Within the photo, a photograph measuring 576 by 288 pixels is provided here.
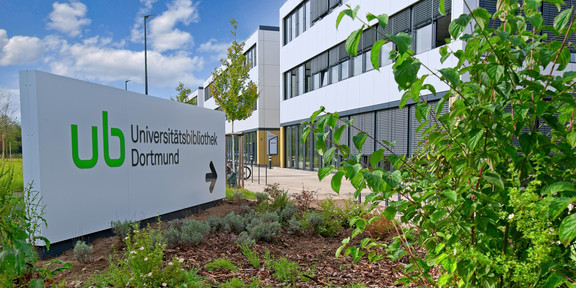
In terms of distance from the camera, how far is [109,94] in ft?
17.8

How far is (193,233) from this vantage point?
4.71m

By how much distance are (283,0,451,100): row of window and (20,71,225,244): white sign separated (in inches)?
174

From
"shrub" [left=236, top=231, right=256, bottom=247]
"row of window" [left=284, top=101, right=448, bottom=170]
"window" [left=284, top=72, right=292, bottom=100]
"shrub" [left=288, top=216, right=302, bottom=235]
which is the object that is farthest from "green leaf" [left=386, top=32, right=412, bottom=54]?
"window" [left=284, top=72, right=292, bottom=100]

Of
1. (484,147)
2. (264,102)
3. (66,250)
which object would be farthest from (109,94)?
(264,102)

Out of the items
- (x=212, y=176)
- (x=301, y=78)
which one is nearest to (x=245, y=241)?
(x=212, y=176)

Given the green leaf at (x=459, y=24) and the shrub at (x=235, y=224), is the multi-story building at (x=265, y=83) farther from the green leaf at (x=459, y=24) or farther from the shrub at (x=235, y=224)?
the green leaf at (x=459, y=24)

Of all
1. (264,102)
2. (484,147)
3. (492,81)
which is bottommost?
(484,147)

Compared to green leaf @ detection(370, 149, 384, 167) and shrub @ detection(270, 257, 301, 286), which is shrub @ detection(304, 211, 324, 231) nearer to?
shrub @ detection(270, 257, 301, 286)

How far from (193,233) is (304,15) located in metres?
20.4

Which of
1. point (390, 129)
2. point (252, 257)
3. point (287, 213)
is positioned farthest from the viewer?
point (390, 129)

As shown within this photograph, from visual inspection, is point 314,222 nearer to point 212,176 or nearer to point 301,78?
point 212,176

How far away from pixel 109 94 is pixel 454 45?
34.1 feet

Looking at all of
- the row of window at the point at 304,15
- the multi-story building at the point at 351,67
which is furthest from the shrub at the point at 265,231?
the row of window at the point at 304,15

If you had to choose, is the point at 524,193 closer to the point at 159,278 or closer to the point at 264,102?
the point at 159,278
